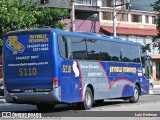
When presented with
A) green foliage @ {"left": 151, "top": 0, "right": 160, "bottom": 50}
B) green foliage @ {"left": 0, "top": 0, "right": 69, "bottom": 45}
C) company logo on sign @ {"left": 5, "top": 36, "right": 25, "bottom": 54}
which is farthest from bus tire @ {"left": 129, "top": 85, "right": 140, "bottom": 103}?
green foliage @ {"left": 151, "top": 0, "right": 160, "bottom": 50}

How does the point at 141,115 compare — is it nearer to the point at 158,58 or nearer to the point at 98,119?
the point at 98,119

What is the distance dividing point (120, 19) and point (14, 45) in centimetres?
4918

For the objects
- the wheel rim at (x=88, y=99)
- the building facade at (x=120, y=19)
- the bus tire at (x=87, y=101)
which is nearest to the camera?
the bus tire at (x=87, y=101)

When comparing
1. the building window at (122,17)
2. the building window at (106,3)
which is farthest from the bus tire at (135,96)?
the building window at (122,17)

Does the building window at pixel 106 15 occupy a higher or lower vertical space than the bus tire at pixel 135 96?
higher

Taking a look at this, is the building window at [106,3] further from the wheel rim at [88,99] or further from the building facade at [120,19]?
the wheel rim at [88,99]

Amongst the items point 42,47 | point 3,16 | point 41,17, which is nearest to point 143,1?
point 41,17

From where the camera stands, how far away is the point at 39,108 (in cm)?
2045

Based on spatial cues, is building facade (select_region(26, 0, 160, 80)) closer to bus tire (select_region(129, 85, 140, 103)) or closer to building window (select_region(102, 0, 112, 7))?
building window (select_region(102, 0, 112, 7))

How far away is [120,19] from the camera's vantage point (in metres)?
66.4

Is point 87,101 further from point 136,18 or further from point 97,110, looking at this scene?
point 136,18

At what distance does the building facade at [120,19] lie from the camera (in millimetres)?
57031

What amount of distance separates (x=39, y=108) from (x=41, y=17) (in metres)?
14.5

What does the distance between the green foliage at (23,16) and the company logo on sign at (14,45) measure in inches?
438
